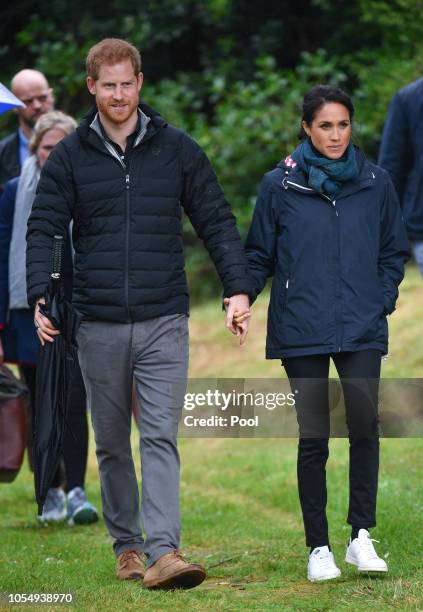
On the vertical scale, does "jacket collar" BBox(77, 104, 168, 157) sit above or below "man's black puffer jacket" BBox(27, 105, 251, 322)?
above

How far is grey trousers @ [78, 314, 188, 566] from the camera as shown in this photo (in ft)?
17.7

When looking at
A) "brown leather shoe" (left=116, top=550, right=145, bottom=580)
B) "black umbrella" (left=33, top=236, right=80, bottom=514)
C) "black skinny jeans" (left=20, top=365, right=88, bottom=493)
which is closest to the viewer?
"black umbrella" (left=33, top=236, right=80, bottom=514)

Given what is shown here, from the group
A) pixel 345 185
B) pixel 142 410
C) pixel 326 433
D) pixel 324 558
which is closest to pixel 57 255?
pixel 142 410

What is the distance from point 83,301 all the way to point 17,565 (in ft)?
4.39

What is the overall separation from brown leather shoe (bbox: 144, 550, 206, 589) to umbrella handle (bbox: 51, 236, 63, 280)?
123cm

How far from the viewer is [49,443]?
207 inches

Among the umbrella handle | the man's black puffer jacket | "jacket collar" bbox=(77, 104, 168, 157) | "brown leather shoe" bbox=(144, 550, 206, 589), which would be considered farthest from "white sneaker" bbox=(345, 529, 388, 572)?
"jacket collar" bbox=(77, 104, 168, 157)

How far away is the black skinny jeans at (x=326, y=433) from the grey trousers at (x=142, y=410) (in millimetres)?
504

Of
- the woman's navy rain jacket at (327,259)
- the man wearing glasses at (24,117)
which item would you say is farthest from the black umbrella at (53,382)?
the man wearing glasses at (24,117)

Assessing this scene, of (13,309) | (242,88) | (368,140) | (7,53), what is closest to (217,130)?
(242,88)

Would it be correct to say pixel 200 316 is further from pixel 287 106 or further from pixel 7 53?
pixel 7 53

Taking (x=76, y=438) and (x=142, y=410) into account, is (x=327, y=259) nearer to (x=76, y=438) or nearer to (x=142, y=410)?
(x=142, y=410)

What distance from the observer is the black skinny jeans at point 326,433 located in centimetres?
542

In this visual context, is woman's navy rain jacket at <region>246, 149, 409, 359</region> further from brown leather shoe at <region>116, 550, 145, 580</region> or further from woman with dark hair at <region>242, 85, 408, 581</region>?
brown leather shoe at <region>116, 550, 145, 580</region>
